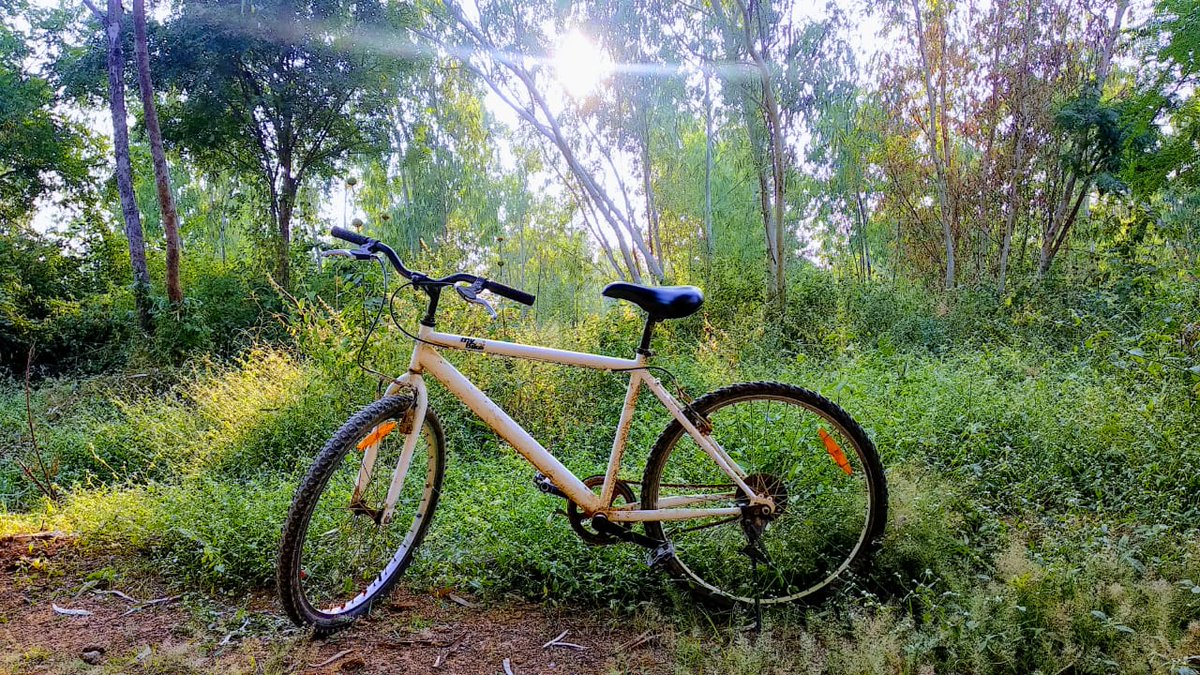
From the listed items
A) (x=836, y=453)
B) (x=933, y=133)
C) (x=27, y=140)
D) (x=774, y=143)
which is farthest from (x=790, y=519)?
(x=27, y=140)

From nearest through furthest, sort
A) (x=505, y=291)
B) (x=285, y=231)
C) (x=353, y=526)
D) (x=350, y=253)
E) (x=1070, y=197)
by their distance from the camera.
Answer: (x=350, y=253) → (x=505, y=291) → (x=353, y=526) → (x=1070, y=197) → (x=285, y=231)

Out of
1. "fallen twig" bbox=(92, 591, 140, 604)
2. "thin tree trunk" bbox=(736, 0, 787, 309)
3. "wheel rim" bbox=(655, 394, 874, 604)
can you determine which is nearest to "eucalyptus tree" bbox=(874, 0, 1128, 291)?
"thin tree trunk" bbox=(736, 0, 787, 309)

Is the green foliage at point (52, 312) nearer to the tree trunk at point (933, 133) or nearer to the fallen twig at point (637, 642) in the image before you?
the fallen twig at point (637, 642)

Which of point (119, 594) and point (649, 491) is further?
point (119, 594)

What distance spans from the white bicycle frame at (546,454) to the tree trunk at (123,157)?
8676 millimetres

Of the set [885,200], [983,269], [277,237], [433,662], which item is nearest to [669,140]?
[885,200]

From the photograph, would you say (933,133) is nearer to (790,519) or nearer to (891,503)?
(891,503)

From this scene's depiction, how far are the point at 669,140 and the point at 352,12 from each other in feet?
19.9

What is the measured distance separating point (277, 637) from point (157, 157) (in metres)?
8.82

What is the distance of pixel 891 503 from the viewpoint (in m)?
2.41

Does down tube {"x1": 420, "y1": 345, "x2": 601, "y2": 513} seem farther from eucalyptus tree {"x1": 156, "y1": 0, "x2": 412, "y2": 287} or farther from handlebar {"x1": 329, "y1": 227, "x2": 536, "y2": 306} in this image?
eucalyptus tree {"x1": 156, "y1": 0, "x2": 412, "y2": 287}

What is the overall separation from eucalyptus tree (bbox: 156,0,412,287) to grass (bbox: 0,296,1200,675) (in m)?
7.55

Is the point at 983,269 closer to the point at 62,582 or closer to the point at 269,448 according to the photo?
the point at 269,448

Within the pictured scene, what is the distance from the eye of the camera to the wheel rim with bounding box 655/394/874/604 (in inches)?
90.1
